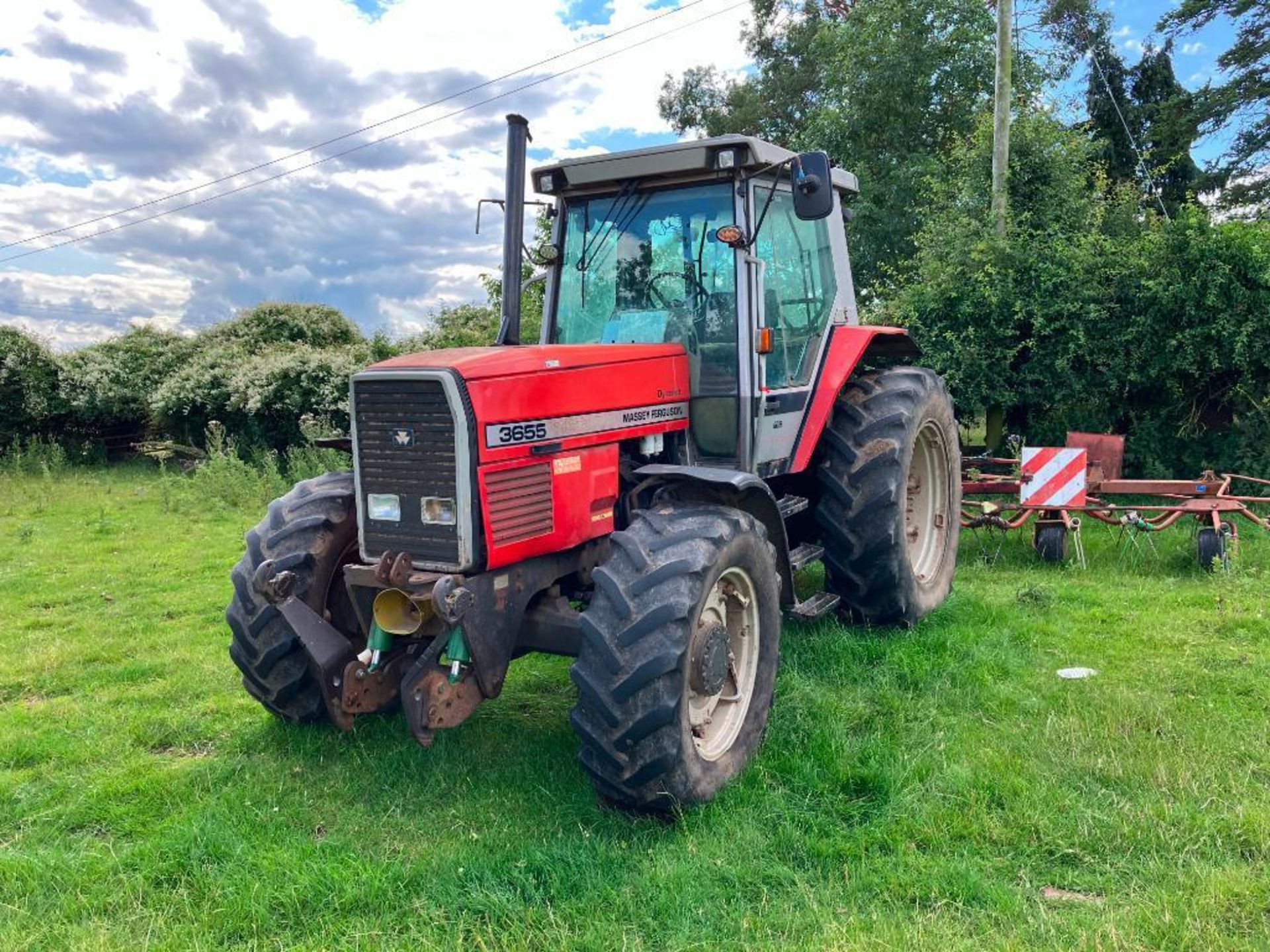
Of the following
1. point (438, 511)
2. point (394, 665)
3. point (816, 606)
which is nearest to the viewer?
point (438, 511)

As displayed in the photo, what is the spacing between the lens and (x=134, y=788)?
389 cm

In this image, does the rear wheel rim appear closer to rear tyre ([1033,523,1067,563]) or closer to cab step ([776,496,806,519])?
cab step ([776,496,806,519])

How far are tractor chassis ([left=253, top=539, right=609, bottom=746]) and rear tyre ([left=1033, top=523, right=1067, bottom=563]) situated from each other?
4389 millimetres

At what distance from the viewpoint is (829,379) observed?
203 inches

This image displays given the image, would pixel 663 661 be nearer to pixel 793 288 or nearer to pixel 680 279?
pixel 680 279

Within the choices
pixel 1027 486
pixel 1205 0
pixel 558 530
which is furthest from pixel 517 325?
pixel 1205 0

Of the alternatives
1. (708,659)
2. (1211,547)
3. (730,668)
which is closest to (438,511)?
(708,659)

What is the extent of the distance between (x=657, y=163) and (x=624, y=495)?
1.59 metres

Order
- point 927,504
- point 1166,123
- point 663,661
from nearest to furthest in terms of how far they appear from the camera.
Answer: point 663,661 < point 927,504 < point 1166,123

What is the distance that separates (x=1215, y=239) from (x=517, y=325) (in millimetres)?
6962

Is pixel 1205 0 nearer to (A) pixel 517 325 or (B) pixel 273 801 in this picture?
(A) pixel 517 325

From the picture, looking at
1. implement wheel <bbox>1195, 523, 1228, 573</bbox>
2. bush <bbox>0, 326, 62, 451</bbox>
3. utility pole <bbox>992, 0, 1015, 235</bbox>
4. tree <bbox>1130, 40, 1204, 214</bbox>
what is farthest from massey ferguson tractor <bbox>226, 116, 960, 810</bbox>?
tree <bbox>1130, 40, 1204, 214</bbox>

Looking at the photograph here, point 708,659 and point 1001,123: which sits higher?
point 1001,123

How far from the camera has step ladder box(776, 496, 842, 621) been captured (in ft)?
15.0
